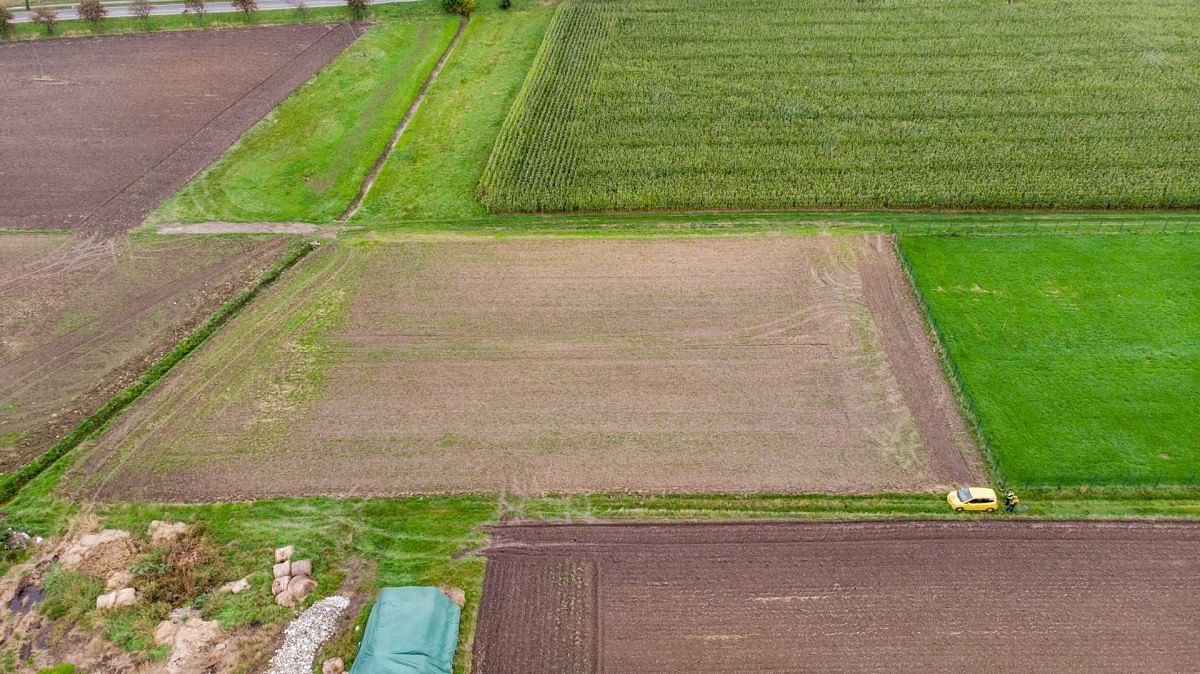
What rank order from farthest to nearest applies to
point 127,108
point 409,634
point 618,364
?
point 127,108 < point 618,364 < point 409,634

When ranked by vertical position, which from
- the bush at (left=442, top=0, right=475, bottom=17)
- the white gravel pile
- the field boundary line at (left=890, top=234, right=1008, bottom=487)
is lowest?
the white gravel pile

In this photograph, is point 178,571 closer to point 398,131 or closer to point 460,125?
point 398,131

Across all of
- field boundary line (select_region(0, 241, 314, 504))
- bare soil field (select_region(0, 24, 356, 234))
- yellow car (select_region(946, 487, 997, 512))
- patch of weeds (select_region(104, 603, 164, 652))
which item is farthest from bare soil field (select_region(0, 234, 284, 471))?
yellow car (select_region(946, 487, 997, 512))

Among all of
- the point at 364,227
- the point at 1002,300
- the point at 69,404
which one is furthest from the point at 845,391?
the point at 69,404

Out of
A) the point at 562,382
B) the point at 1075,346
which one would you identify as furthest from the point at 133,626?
the point at 1075,346

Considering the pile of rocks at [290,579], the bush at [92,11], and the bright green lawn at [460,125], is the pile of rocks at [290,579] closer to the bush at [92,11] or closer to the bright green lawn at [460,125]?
the bright green lawn at [460,125]

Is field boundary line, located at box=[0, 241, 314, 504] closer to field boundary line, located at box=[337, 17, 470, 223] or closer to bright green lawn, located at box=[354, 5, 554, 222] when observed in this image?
field boundary line, located at box=[337, 17, 470, 223]

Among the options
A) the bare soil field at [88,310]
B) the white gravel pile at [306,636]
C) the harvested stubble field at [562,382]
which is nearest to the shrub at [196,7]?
the bare soil field at [88,310]
